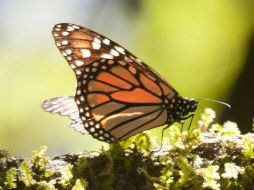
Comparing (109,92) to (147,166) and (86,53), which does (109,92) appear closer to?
(86,53)

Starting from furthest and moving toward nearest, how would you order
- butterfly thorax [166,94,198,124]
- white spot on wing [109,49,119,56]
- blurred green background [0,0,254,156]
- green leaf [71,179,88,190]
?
blurred green background [0,0,254,156] < butterfly thorax [166,94,198,124] < white spot on wing [109,49,119,56] < green leaf [71,179,88,190]

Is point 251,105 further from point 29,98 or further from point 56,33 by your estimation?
point 29,98

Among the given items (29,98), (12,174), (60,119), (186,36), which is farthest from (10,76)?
(12,174)

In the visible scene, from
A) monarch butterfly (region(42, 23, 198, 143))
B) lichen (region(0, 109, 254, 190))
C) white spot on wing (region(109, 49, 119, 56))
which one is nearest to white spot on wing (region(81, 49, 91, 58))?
monarch butterfly (region(42, 23, 198, 143))

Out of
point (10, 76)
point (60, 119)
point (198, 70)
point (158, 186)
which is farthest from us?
point (60, 119)

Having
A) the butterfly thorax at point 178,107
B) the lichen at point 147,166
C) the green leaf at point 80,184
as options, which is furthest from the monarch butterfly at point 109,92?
the green leaf at point 80,184

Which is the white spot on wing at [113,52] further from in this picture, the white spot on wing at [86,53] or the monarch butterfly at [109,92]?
the white spot on wing at [86,53]

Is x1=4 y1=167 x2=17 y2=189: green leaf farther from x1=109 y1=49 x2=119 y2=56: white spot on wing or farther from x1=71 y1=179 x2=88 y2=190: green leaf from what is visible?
Result: x1=109 y1=49 x2=119 y2=56: white spot on wing
